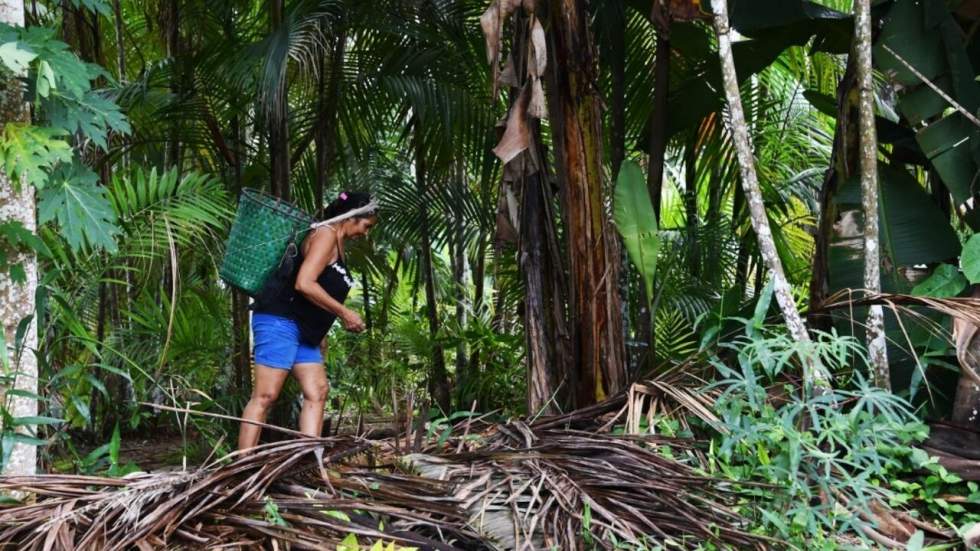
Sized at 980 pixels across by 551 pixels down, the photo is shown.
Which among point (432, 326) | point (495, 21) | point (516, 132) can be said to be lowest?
point (432, 326)

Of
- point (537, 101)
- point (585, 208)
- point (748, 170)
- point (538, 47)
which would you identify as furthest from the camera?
point (585, 208)

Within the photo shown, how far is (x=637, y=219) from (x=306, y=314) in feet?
5.27

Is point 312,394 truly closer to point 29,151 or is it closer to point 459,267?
point 29,151

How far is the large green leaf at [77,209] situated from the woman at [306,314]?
4.22ft

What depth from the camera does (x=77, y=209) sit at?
10.9 feet

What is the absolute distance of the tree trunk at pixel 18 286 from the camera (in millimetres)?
3340

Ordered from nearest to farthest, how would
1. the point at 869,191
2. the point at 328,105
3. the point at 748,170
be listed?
the point at 748,170
the point at 869,191
the point at 328,105

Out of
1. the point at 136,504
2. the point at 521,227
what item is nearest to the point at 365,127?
the point at 521,227

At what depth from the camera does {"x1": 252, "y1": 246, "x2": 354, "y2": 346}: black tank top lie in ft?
15.3

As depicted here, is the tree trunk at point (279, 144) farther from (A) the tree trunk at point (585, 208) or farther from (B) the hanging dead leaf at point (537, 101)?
(B) the hanging dead leaf at point (537, 101)

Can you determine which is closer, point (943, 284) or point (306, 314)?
point (943, 284)

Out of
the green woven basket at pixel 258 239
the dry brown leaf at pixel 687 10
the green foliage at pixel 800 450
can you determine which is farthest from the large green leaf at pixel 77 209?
the dry brown leaf at pixel 687 10

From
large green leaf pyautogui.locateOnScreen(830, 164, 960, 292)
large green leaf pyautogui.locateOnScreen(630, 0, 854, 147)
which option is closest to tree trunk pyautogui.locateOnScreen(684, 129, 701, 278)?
large green leaf pyautogui.locateOnScreen(630, 0, 854, 147)

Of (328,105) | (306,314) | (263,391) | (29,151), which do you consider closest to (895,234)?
(306,314)
